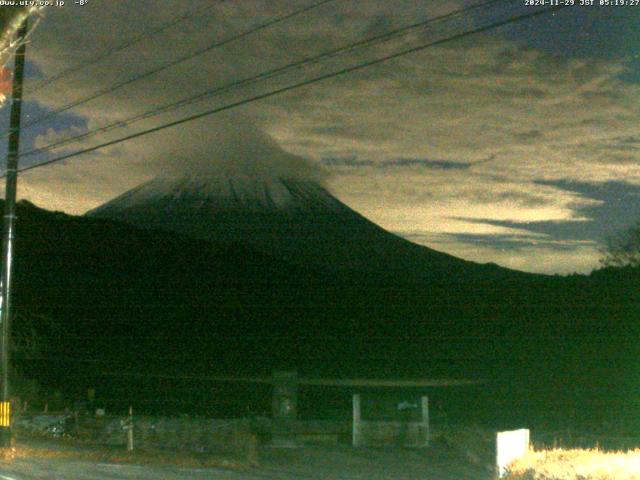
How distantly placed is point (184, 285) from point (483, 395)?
87239 millimetres

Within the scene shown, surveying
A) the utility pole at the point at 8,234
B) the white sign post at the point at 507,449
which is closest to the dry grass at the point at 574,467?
the white sign post at the point at 507,449

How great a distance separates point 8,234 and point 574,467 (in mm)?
12043

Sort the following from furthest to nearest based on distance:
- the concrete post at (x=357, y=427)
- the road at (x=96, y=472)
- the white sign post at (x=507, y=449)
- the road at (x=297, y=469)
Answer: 1. the concrete post at (x=357, y=427)
2. the road at (x=297, y=469)
3. the road at (x=96, y=472)
4. the white sign post at (x=507, y=449)

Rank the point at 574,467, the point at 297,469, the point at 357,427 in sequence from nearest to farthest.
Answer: the point at 574,467 → the point at 297,469 → the point at 357,427

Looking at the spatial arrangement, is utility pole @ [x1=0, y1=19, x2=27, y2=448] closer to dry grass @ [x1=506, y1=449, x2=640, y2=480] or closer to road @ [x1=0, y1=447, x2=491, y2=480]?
road @ [x1=0, y1=447, x2=491, y2=480]

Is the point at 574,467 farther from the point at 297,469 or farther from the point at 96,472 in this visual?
the point at 96,472

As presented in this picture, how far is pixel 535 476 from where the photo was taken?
1096 cm

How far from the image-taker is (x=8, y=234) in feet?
59.6

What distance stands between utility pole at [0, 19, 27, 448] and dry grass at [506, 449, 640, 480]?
1048 cm

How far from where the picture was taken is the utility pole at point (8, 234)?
1795 cm

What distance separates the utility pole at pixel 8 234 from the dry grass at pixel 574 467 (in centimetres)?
1048

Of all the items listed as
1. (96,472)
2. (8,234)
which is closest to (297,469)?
(96,472)

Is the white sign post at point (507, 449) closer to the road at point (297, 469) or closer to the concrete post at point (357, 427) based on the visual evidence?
the road at point (297, 469)

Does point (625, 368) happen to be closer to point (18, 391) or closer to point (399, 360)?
point (399, 360)
